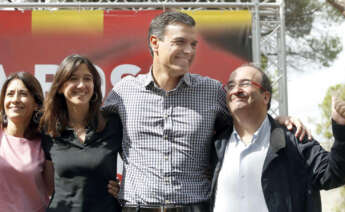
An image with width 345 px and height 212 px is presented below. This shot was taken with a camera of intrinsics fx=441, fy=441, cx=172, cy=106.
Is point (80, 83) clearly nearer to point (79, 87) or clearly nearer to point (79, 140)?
point (79, 87)

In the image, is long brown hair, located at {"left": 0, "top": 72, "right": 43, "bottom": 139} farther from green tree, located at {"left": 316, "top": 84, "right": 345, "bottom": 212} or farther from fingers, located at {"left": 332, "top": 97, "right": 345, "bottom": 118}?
green tree, located at {"left": 316, "top": 84, "right": 345, "bottom": 212}

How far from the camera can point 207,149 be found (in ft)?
8.74

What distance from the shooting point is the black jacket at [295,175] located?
2316mm

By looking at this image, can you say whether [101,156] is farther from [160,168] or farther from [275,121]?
[275,121]

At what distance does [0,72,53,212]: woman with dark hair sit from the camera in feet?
8.95

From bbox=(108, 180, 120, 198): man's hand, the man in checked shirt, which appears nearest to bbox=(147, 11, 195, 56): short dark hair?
the man in checked shirt

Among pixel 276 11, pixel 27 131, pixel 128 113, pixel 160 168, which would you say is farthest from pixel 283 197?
pixel 276 11

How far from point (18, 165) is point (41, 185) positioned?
197 millimetres

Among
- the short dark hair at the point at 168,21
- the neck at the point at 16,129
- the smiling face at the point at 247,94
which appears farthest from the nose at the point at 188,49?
the neck at the point at 16,129

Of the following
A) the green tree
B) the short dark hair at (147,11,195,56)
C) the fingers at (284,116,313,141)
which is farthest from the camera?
the green tree

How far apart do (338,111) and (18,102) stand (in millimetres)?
1931

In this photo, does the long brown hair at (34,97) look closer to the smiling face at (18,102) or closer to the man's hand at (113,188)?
the smiling face at (18,102)

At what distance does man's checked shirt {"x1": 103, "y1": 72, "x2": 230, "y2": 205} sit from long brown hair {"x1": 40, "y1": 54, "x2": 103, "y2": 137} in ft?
0.58

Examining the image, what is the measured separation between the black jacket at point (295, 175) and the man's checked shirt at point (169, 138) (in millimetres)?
419
